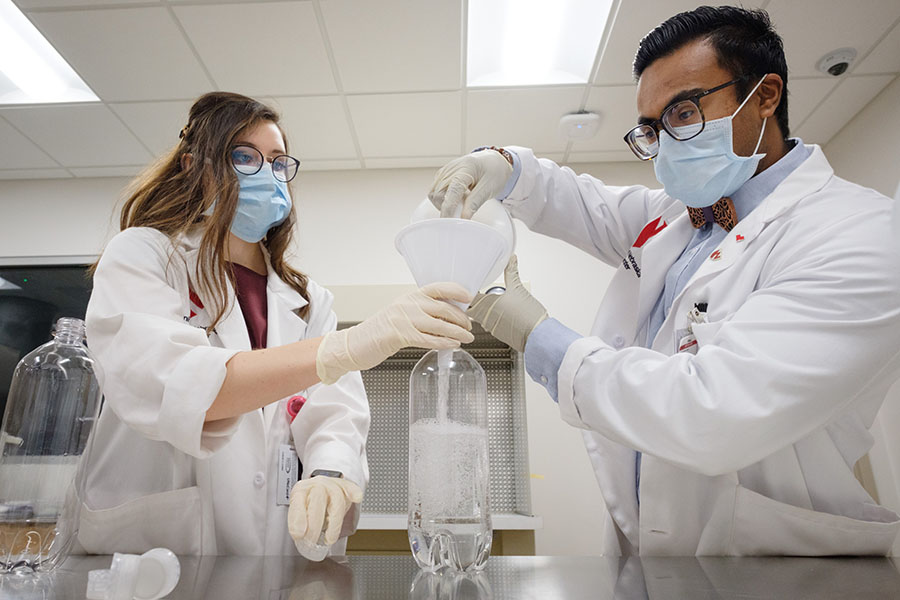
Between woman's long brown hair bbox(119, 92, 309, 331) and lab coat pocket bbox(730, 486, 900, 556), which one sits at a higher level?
woman's long brown hair bbox(119, 92, 309, 331)

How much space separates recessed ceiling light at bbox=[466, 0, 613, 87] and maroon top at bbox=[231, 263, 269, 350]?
4.98 feet

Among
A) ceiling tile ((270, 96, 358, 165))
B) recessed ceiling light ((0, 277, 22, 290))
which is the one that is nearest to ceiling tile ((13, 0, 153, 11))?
ceiling tile ((270, 96, 358, 165))

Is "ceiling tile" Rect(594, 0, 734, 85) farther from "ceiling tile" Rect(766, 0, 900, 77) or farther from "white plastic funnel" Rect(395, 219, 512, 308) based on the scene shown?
"white plastic funnel" Rect(395, 219, 512, 308)

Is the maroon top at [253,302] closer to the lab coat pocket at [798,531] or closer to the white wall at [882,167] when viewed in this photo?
the lab coat pocket at [798,531]

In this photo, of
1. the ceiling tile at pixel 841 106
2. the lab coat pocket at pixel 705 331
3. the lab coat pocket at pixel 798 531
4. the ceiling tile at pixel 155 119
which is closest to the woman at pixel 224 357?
the lab coat pocket at pixel 705 331

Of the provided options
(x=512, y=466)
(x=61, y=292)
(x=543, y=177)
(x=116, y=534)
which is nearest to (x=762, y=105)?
(x=543, y=177)

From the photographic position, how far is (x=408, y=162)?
3.29m

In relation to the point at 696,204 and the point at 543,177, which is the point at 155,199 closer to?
the point at 543,177

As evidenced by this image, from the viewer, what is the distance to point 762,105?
49.6 inches

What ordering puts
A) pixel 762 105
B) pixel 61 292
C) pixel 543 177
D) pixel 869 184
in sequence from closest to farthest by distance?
pixel 762 105 < pixel 543 177 < pixel 869 184 < pixel 61 292

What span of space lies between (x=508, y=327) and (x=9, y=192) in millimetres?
3693

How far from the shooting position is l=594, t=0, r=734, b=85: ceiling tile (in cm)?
220

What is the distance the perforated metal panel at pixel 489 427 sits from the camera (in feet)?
9.10

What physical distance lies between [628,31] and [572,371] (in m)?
1.90
